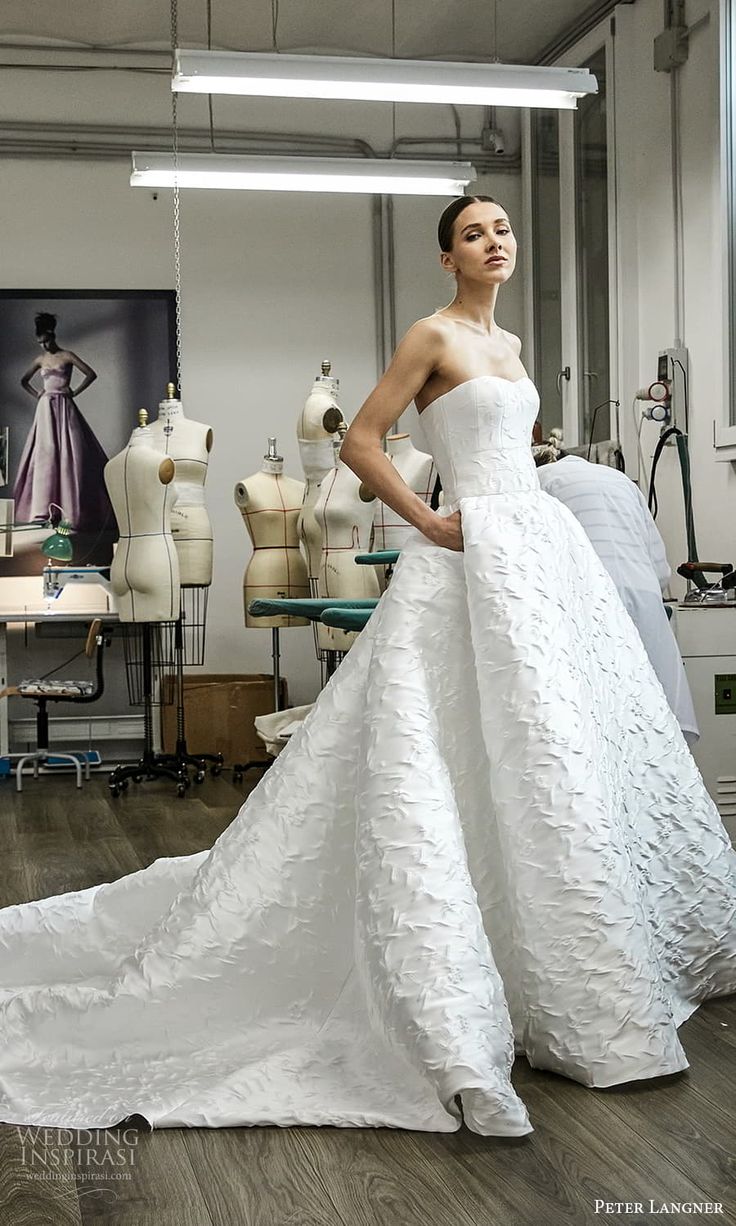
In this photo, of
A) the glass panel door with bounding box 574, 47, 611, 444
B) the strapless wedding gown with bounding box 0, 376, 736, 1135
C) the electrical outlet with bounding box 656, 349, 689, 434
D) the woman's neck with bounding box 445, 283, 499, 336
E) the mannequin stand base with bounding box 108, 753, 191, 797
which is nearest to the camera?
the strapless wedding gown with bounding box 0, 376, 736, 1135

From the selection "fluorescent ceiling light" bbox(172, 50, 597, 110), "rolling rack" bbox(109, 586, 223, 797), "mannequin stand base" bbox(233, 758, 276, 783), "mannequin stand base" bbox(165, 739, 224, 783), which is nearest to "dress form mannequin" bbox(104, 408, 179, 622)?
"rolling rack" bbox(109, 586, 223, 797)

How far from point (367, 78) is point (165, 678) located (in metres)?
3.63

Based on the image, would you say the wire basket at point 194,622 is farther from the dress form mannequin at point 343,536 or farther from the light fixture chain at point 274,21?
the light fixture chain at point 274,21

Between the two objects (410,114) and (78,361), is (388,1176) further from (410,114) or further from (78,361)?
(410,114)

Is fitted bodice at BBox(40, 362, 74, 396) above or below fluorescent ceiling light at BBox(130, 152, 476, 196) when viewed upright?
below

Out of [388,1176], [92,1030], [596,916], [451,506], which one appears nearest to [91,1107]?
[92,1030]

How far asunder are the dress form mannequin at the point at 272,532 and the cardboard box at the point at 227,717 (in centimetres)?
57

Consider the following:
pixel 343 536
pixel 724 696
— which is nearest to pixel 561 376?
pixel 343 536

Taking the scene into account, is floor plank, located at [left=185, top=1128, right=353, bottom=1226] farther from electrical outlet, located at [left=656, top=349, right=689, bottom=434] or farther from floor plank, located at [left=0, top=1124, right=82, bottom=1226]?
electrical outlet, located at [left=656, top=349, right=689, bottom=434]

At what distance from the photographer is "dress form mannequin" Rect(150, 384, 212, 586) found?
6832 mm

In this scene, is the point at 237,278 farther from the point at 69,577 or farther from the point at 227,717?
the point at 227,717

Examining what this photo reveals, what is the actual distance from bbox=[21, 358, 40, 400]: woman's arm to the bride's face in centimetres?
532

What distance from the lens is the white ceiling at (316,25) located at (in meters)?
7.02

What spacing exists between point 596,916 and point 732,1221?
63cm
